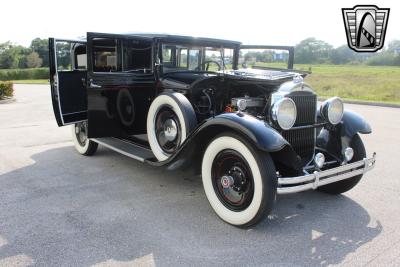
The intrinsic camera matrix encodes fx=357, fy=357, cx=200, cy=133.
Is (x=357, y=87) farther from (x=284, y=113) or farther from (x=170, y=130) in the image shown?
(x=284, y=113)

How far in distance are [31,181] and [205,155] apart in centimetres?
250

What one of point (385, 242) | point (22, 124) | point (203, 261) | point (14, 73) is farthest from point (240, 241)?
point (14, 73)

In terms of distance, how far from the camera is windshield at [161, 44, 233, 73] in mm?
4734

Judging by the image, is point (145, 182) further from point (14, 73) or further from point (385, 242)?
point (14, 73)

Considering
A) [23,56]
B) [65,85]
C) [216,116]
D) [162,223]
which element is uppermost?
[23,56]

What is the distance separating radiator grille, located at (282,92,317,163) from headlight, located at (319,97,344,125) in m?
0.15

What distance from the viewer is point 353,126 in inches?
159

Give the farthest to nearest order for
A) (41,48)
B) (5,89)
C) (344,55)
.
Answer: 1. (344,55)
2. (41,48)
3. (5,89)

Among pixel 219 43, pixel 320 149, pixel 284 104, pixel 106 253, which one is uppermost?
pixel 219 43

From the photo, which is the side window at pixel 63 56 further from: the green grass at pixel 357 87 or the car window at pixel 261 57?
the green grass at pixel 357 87

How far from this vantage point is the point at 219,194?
3.51 meters

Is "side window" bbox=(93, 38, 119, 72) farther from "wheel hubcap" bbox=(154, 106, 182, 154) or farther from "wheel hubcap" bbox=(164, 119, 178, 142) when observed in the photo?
"wheel hubcap" bbox=(164, 119, 178, 142)

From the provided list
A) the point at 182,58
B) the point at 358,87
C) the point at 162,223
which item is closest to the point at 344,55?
the point at 358,87

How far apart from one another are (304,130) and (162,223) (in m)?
1.79
